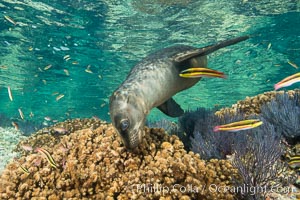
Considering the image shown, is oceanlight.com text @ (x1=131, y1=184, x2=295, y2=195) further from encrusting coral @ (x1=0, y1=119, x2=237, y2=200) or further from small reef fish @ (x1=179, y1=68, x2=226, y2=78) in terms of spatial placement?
small reef fish @ (x1=179, y1=68, x2=226, y2=78)

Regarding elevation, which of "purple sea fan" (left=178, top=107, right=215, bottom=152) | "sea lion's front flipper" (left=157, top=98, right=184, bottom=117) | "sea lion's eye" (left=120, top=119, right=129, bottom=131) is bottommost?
"purple sea fan" (left=178, top=107, right=215, bottom=152)

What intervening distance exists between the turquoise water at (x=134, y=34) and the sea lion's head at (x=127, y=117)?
39.1 ft

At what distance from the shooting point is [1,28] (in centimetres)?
1802

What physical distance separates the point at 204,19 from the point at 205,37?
267 cm

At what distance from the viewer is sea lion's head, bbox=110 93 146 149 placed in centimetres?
269

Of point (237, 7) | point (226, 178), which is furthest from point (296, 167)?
point (237, 7)

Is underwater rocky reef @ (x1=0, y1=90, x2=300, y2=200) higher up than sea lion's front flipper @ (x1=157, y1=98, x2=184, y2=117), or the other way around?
sea lion's front flipper @ (x1=157, y1=98, x2=184, y2=117)

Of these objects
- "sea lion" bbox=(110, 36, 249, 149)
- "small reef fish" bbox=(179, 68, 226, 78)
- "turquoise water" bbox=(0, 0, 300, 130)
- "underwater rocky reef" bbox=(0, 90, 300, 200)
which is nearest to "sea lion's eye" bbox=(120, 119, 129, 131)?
"sea lion" bbox=(110, 36, 249, 149)

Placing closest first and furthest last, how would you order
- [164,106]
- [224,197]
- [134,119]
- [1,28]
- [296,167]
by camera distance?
[134,119]
[224,197]
[296,167]
[164,106]
[1,28]

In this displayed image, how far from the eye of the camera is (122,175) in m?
3.48

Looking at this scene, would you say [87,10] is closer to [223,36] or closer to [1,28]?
[1,28]

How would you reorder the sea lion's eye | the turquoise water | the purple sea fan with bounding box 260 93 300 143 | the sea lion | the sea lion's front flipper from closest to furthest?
the sea lion's eye
the sea lion
the purple sea fan with bounding box 260 93 300 143
the sea lion's front flipper
the turquoise water

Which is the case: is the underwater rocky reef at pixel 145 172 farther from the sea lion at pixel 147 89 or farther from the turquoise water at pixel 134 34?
the turquoise water at pixel 134 34

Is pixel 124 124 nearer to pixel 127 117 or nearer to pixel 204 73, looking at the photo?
pixel 127 117
